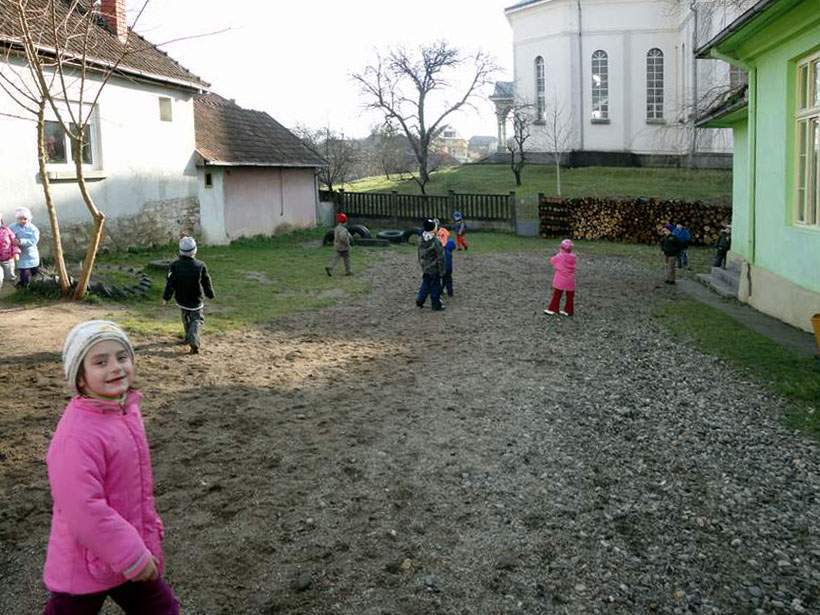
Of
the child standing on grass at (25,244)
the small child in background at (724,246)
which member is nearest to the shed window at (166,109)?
the child standing on grass at (25,244)

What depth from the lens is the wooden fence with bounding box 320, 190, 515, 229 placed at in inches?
1101

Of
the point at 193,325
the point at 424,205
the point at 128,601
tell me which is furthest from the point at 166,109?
the point at 128,601

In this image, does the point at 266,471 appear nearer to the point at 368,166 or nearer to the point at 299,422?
the point at 299,422

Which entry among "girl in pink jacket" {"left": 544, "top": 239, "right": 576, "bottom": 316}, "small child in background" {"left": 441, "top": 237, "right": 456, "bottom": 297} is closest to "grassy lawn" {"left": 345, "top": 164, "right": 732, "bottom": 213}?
"small child in background" {"left": 441, "top": 237, "right": 456, "bottom": 297}

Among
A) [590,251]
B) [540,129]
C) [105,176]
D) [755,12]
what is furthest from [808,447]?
[540,129]

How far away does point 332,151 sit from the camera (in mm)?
39000

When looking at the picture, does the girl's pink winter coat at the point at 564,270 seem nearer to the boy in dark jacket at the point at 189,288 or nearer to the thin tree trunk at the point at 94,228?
the boy in dark jacket at the point at 189,288

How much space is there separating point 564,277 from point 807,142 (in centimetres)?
386

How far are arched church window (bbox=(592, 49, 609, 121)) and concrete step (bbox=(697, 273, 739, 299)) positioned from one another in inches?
990

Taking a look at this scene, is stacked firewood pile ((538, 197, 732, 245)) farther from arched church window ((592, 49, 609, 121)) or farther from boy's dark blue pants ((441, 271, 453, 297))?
arched church window ((592, 49, 609, 121))

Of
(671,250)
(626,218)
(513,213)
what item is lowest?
(671,250)

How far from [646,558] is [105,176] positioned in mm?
15439

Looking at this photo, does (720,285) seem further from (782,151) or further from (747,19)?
(747,19)

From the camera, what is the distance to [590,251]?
2353cm
